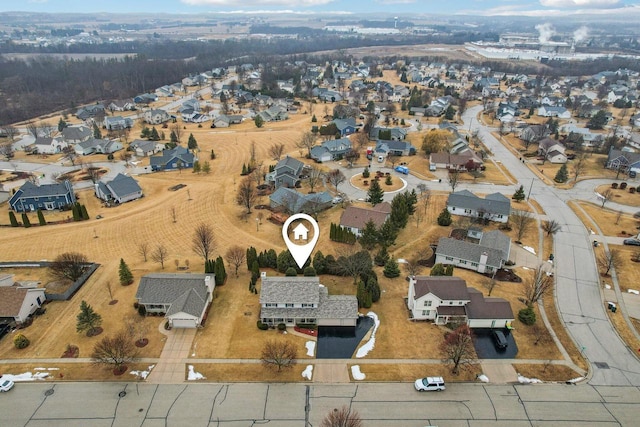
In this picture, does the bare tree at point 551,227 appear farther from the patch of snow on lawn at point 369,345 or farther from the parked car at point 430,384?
the parked car at point 430,384

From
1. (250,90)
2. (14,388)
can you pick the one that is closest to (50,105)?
(250,90)

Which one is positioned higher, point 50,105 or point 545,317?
point 545,317

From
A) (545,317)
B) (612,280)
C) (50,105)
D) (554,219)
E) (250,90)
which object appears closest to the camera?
(545,317)

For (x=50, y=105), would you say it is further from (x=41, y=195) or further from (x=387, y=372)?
(x=387, y=372)

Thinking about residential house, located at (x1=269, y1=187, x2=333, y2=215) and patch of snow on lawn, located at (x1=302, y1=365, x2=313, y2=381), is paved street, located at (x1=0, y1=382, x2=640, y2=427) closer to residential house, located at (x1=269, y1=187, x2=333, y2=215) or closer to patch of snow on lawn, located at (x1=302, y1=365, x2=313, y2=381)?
patch of snow on lawn, located at (x1=302, y1=365, x2=313, y2=381)

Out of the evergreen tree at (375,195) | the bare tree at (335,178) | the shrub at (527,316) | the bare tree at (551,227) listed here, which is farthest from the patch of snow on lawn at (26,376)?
the bare tree at (551,227)

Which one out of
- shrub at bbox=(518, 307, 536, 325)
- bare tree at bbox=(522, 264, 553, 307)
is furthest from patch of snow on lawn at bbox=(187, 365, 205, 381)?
bare tree at bbox=(522, 264, 553, 307)
